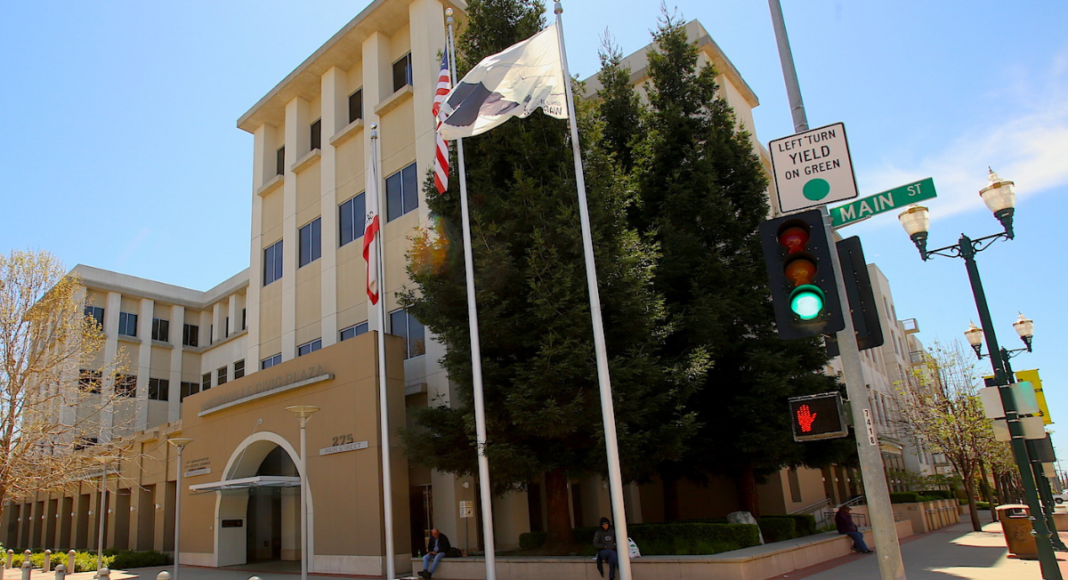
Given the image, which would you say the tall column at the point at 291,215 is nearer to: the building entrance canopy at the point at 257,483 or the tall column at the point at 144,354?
the building entrance canopy at the point at 257,483

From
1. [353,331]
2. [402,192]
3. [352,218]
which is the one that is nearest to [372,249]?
[402,192]

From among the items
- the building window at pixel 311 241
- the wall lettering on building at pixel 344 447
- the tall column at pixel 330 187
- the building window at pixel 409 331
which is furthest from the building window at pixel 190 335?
the wall lettering on building at pixel 344 447

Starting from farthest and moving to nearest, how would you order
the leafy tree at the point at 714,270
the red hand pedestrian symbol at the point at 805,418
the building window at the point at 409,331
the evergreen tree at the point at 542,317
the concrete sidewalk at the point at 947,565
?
1. the building window at the point at 409,331
2. the leafy tree at the point at 714,270
3. the evergreen tree at the point at 542,317
4. the concrete sidewalk at the point at 947,565
5. the red hand pedestrian symbol at the point at 805,418

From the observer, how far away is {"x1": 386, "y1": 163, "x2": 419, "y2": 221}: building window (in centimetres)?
2588

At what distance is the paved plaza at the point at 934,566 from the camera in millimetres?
14188

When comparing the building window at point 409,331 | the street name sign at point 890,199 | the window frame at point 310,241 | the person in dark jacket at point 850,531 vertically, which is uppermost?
the window frame at point 310,241

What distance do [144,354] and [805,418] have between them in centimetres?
5024

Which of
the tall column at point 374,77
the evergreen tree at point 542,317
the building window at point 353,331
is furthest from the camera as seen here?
the tall column at point 374,77

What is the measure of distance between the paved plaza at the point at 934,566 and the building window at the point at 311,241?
1212cm

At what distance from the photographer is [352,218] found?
28359 millimetres

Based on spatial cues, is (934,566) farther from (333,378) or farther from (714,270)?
(333,378)

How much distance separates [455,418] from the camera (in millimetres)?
18703

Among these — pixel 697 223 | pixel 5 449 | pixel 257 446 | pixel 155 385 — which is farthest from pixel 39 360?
pixel 697 223

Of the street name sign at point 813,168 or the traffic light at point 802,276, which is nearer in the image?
the traffic light at point 802,276
